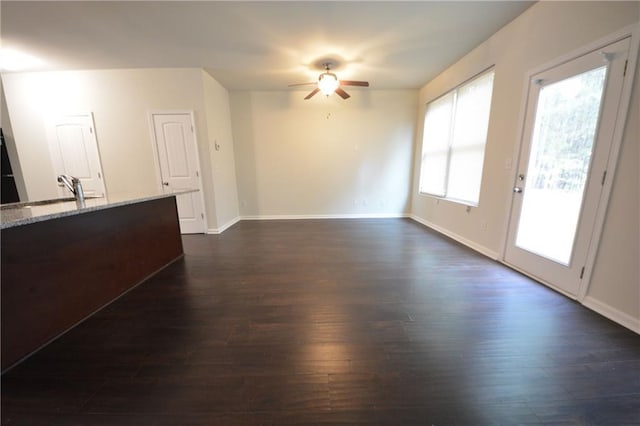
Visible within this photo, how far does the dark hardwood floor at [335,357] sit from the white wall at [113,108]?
2722mm

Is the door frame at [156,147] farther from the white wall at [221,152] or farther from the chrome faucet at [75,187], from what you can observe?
the chrome faucet at [75,187]

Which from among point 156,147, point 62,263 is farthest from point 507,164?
point 156,147

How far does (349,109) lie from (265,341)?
15.8 ft

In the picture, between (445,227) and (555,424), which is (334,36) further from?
(555,424)

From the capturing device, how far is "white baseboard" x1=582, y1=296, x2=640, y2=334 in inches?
64.2

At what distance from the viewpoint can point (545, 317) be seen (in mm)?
1803

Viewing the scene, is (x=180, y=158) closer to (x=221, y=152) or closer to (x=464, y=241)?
(x=221, y=152)

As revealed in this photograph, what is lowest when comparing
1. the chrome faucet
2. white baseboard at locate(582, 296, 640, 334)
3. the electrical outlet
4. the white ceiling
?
white baseboard at locate(582, 296, 640, 334)

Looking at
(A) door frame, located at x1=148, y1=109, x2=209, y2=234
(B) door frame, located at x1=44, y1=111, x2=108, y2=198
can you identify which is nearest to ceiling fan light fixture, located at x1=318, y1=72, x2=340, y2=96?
(A) door frame, located at x1=148, y1=109, x2=209, y2=234

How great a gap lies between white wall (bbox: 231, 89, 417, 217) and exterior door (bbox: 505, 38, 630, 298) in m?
2.84

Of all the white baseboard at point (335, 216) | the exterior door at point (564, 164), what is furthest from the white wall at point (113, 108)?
the exterior door at point (564, 164)

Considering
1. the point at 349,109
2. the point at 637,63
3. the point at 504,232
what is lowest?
the point at 504,232

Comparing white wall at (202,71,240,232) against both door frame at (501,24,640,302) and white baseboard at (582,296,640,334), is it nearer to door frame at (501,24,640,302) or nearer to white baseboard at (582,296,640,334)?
door frame at (501,24,640,302)

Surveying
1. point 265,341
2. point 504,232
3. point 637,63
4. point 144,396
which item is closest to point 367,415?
point 265,341
